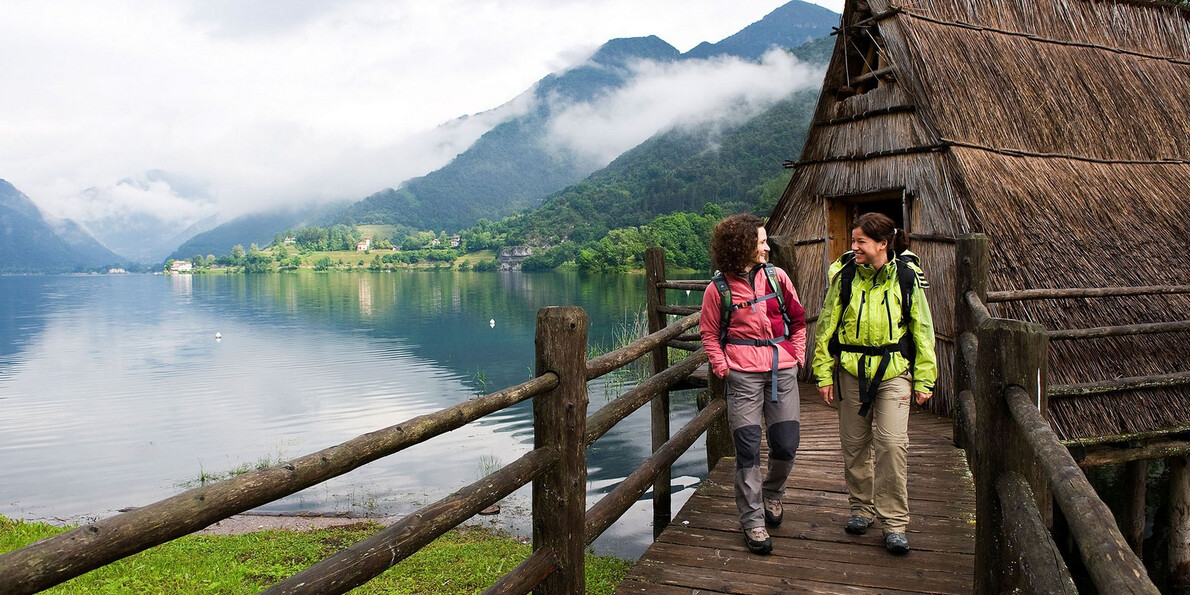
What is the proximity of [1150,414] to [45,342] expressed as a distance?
4650cm

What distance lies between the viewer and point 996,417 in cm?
282

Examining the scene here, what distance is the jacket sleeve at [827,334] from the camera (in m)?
4.35

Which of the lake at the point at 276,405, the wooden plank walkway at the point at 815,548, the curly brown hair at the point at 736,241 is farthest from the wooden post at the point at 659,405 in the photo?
the lake at the point at 276,405

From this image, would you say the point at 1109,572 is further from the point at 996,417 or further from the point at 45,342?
the point at 45,342

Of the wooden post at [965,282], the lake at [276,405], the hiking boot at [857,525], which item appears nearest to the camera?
the hiking boot at [857,525]

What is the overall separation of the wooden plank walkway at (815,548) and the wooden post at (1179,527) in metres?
5.13

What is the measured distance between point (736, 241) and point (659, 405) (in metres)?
4.81

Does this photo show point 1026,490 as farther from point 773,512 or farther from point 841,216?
point 841,216

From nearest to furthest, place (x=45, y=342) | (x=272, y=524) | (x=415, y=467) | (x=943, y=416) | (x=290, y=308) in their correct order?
(x=943, y=416) → (x=272, y=524) → (x=415, y=467) → (x=45, y=342) → (x=290, y=308)

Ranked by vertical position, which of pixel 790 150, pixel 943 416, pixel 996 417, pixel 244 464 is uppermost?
pixel 790 150

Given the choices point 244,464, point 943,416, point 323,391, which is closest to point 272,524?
point 244,464

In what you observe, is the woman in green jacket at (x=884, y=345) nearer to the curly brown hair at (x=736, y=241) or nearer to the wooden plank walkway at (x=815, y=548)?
the wooden plank walkway at (x=815, y=548)

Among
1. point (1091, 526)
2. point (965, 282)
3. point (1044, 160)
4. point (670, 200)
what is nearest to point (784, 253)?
point (965, 282)

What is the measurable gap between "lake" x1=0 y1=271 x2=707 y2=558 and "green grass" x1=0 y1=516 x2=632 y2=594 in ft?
7.33
